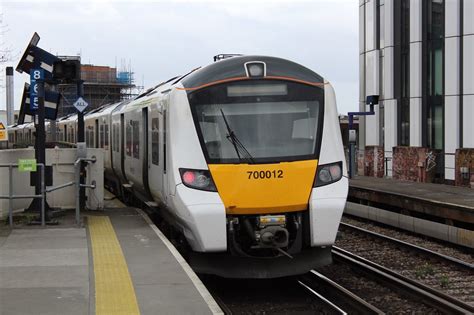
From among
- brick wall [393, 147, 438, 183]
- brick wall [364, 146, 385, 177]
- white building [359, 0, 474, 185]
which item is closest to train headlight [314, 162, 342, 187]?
white building [359, 0, 474, 185]

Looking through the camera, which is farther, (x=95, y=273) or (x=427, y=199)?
(x=427, y=199)

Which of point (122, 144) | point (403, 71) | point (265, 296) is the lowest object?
point (265, 296)

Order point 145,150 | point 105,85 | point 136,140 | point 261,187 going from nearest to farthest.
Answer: point 261,187 → point 145,150 → point 136,140 → point 105,85

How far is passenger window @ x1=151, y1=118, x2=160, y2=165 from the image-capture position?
911cm

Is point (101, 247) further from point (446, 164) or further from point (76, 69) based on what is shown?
point (446, 164)

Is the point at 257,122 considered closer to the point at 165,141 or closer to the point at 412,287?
the point at 165,141

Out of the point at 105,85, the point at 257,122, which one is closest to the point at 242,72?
the point at 257,122

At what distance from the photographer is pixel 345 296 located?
25.3 ft

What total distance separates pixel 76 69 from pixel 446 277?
24.4 ft

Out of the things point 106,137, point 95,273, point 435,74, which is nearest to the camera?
point 95,273

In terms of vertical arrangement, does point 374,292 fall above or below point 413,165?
below

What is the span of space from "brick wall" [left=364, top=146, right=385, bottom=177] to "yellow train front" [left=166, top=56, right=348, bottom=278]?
20.5 metres

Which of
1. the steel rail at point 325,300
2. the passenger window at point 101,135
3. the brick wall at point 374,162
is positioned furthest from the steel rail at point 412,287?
the brick wall at point 374,162

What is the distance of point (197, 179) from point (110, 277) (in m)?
1.61
